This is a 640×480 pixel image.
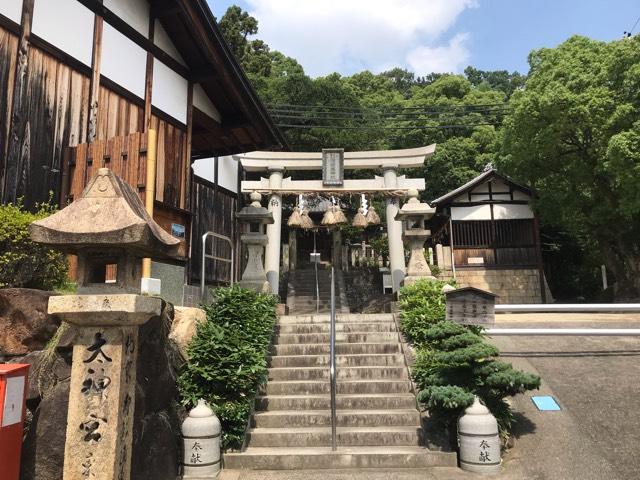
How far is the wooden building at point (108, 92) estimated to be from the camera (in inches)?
276

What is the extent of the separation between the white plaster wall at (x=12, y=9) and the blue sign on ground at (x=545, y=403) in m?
9.22

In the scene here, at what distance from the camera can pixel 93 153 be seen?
771 cm

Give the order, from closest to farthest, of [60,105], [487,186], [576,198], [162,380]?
[162,380] < [60,105] < [576,198] < [487,186]

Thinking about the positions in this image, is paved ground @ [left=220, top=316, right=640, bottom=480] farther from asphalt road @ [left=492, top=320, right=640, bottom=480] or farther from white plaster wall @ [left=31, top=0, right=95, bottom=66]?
white plaster wall @ [left=31, top=0, right=95, bottom=66]

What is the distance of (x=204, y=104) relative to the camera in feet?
40.1

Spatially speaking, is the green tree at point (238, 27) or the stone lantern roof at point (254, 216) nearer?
the stone lantern roof at point (254, 216)

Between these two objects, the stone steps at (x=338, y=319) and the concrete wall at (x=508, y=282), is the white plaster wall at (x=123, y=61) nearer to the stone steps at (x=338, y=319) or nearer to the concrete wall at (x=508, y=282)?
the stone steps at (x=338, y=319)

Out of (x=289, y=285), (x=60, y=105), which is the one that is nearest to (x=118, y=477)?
(x=60, y=105)

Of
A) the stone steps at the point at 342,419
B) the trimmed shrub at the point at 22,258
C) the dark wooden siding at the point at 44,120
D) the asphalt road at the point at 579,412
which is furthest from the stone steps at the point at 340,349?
the trimmed shrub at the point at 22,258

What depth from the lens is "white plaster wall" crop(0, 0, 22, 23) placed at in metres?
6.76

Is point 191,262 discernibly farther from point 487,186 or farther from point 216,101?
point 487,186

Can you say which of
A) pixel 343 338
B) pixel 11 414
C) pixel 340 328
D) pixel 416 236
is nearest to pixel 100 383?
pixel 11 414

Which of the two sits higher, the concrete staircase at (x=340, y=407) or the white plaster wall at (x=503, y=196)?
the white plaster wall at (x=503, y=196)

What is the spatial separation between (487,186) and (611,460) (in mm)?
19268
